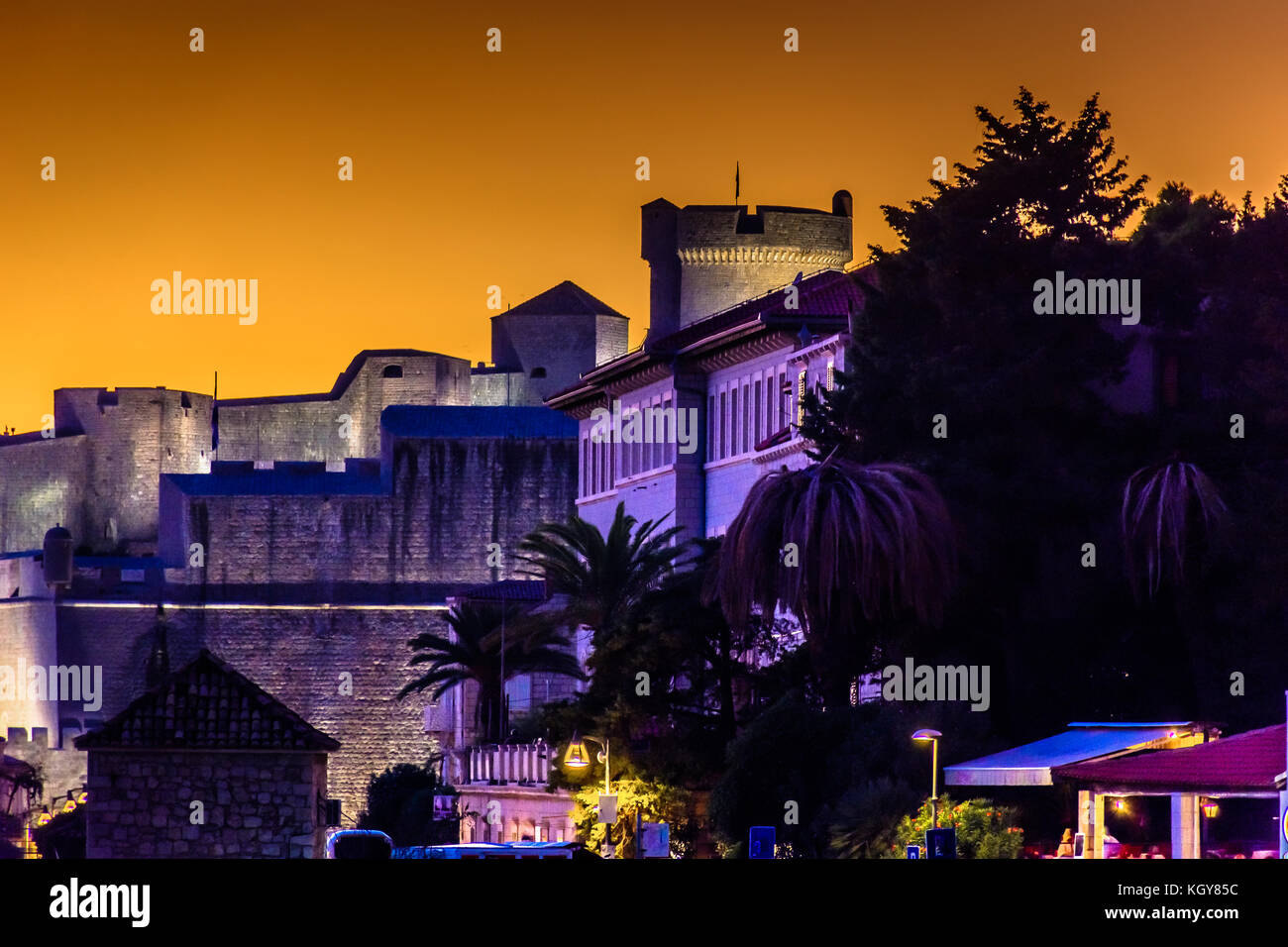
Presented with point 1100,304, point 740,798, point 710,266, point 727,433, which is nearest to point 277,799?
point 740,798

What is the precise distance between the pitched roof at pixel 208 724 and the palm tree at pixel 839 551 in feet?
28.0

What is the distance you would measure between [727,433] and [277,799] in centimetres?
2299

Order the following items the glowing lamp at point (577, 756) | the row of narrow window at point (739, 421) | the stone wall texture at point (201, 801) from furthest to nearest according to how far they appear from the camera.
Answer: the row of narrow window at point (739, 421) < the glowing lamp at point (577, 756) < the stone wall texture at point (201, 801)

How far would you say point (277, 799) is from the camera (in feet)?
83.7

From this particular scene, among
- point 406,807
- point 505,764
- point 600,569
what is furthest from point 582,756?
point 406,807

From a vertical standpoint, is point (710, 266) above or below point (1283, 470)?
above

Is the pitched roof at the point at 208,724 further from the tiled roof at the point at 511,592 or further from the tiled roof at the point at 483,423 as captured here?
the tiled roof at the point at 483,423

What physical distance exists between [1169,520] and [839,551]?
395cm

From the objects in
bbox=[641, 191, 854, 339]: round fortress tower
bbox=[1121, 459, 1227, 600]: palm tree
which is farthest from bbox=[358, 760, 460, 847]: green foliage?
bbox=[1121, 459, 1227, 600]: palm tree

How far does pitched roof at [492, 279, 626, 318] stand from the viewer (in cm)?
8844

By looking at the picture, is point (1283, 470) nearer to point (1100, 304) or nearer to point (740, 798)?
point (1100, 304)

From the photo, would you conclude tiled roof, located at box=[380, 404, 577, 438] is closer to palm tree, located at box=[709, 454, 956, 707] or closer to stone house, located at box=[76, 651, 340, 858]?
palm tree, located at box=[709, 454, 956, 707]

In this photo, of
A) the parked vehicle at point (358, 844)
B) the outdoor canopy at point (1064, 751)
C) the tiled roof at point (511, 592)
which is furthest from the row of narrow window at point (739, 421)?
the parked vehicle at point (358, 844)

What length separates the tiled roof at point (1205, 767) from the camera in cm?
2420
